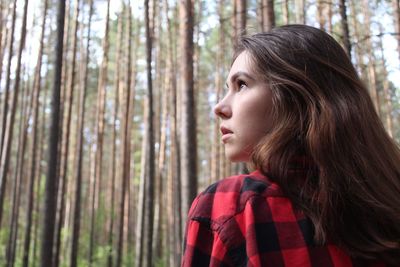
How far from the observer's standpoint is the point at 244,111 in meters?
0.92

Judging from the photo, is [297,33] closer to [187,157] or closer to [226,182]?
[226,182]

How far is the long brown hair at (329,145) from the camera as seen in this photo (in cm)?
76

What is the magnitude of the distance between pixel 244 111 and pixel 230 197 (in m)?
0.23

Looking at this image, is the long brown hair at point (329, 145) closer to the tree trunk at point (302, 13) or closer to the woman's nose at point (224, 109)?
the woman's nose at point (224, 109)

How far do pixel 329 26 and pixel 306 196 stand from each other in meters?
8.34

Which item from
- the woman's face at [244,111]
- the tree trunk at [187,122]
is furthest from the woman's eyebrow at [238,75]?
the tree trunk at [187,122]

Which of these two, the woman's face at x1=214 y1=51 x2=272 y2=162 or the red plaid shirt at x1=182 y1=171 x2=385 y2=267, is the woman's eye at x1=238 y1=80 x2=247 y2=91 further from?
the red plaid shirt at x1=182 y1=171 x2=385 y2=267

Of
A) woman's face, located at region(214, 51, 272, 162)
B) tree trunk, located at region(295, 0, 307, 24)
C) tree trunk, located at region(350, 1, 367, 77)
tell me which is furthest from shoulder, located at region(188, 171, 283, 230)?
tree trunk, located at region(295, 0, 307, 24)

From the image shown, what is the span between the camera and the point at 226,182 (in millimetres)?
792

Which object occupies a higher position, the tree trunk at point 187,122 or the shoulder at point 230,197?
the tree trunk at point 187,122

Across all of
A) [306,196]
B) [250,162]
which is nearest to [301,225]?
[306,196]

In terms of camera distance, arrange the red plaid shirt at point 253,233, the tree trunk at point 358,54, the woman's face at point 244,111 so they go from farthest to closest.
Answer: the tree trunk at point 358,54 → the woman's face at point 244,111 → the red plaid shirt at point 253,233

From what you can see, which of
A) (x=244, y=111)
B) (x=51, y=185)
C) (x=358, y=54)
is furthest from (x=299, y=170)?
(x=358, y=54)

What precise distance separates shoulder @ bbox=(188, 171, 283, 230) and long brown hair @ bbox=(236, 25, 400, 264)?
0.04 metres
